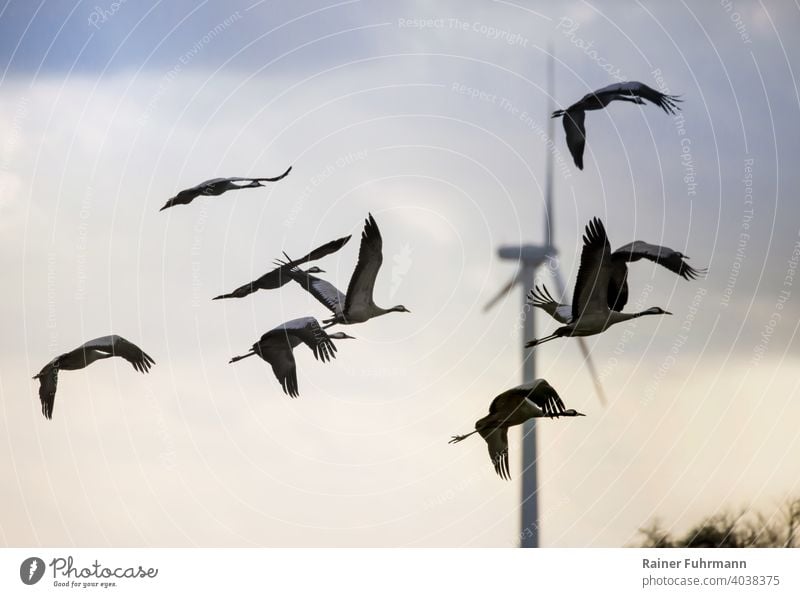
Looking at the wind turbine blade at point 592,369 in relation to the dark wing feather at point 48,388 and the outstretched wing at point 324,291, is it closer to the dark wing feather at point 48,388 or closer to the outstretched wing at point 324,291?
the outstretched wing at point 324,291

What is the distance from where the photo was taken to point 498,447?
13695 millimetres

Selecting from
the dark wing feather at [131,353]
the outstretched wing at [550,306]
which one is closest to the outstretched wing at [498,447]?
the outstretched wing at [550,306]

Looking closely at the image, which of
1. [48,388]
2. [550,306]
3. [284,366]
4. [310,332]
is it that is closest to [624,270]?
[550,306]

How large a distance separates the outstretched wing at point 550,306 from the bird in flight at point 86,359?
470 cm

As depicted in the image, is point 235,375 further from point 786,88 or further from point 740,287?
point 786,88

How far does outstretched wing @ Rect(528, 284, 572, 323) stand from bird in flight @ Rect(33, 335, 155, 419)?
4.70m

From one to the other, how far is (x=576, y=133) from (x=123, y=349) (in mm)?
6022

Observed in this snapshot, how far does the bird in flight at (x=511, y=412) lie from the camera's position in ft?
43.5

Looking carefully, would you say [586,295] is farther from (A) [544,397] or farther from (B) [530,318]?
(B) [530,318]

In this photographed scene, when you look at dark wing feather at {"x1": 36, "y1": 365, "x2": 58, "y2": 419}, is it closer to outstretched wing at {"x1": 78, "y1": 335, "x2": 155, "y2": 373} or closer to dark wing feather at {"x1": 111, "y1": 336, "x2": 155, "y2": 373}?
outstretched wing at {"x1": 78, "y1": 335, "x2": 155, "y2": 373}

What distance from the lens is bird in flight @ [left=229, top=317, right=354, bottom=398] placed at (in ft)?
44.8
